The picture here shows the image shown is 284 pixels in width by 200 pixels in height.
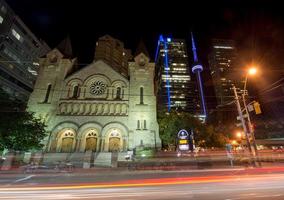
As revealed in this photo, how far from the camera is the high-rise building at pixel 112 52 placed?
5306cm

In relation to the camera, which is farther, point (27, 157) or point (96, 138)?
point (96, 138)

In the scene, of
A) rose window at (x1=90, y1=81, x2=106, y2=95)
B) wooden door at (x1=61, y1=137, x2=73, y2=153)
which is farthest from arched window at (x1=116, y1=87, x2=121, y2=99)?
wooden door at (x1=61, y1=137, x2=73, y2=153)

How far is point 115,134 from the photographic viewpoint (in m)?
30.8

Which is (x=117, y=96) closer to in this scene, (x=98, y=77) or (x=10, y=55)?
(x=98, y=77)

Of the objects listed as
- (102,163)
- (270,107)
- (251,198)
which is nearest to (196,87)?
(270,107)

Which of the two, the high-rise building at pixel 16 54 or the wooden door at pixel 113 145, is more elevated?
the high-rise building at pixel 16 54

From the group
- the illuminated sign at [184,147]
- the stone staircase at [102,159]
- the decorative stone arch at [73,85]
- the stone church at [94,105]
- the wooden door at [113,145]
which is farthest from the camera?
the decorative stone arch at [73,85]

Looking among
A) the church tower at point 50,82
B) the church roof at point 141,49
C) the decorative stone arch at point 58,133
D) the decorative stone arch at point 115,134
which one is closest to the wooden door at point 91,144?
the decorative stone arch at point 115,134

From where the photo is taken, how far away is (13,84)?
51.2 metres

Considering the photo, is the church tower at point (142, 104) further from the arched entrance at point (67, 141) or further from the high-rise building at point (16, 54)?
the high-rise building at point (16, 54)

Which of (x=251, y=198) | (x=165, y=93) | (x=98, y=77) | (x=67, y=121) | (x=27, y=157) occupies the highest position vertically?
(x=165, y=93)

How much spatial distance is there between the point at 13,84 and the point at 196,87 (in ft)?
329

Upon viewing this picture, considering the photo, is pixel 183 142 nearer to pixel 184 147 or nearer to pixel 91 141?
pixel 184 147

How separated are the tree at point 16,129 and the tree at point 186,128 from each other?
18.5m
